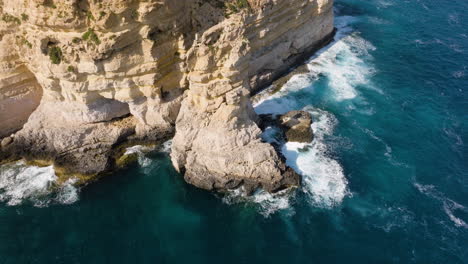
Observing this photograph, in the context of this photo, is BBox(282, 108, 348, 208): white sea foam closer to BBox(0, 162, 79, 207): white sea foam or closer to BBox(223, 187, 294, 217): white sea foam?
BBox(223, 187, 294, 217): white sea foam

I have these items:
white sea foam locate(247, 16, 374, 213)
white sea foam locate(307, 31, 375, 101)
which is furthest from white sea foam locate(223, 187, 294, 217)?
white sea foam locate(307, 31, 375, 101)

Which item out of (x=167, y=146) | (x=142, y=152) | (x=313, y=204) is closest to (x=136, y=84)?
(x=142, y=152)

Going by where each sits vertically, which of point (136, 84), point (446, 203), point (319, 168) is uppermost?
point (136, 84)

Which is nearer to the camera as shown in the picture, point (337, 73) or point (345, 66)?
point (337, 73)

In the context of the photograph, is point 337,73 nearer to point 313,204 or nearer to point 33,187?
point 313,204

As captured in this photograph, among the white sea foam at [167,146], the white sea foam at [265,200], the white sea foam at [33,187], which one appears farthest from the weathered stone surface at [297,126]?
the white sea foam at [33,187]

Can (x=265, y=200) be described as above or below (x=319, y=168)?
below

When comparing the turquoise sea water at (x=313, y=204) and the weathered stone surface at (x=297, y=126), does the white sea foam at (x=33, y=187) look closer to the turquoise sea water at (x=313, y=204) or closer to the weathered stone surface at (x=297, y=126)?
the turquoise sea water at (x=313, y=204)
